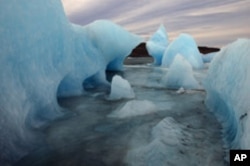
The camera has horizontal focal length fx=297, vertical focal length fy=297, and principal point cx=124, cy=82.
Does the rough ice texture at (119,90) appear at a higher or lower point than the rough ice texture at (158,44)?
higher

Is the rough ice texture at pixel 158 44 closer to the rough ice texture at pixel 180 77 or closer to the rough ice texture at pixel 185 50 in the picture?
the rough ice texture at pixel 185 50

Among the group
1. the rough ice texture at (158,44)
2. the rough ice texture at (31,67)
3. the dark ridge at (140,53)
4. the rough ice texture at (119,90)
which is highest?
the rough ice texture at (31,67)

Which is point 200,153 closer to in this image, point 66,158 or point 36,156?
point 66,158

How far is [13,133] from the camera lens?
4.35 metres

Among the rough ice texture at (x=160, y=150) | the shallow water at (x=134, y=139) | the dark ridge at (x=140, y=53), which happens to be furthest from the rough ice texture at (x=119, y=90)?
the dark ridge at (x=140, y=53)

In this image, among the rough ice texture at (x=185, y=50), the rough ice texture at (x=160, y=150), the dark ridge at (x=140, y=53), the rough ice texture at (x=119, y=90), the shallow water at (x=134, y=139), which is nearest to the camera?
the rough ice texture at (x=160, y=150)

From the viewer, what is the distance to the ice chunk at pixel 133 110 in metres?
6.04

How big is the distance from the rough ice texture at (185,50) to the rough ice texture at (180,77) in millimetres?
6987

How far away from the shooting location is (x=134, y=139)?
460 centimetres

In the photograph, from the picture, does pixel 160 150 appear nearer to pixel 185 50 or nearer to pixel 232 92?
pixel 232 92

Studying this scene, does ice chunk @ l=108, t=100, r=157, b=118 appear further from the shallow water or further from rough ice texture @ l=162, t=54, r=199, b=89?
rough ice texture @ l=162, t=54, r=199, b=89

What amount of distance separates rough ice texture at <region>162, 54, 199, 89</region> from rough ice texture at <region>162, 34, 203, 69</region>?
22.9ft

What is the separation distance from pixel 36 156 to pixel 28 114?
131 centimetres

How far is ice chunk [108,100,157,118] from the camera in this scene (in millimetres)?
6036
